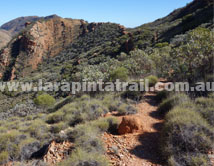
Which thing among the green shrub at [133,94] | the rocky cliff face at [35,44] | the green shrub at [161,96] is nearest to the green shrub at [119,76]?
the green shrub at [133,94]

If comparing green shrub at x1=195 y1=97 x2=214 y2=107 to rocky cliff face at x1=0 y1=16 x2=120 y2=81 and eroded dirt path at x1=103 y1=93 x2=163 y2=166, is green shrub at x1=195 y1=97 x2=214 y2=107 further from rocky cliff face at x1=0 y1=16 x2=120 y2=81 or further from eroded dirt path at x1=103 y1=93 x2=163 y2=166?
rocky cliff face at x1=0 y1=16 x2=120 y2=81

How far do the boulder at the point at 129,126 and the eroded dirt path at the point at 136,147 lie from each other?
6.4 inches

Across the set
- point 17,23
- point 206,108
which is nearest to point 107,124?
point 206,108

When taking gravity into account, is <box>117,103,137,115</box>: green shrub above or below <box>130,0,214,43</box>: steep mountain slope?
below

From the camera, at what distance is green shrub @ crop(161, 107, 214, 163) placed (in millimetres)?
3533

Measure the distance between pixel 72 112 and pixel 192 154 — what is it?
4788mm

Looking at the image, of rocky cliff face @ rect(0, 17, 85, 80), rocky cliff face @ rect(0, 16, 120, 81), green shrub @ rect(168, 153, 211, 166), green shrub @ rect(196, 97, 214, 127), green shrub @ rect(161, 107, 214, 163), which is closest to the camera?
green shrub @ rect(168, 153, 211, 166)

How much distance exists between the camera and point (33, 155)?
4.82m

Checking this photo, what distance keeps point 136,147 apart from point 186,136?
1.30m

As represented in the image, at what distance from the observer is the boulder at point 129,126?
491 cm

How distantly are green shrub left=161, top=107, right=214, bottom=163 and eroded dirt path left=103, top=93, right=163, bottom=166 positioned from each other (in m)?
0.42

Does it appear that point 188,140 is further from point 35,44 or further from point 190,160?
point 35,44

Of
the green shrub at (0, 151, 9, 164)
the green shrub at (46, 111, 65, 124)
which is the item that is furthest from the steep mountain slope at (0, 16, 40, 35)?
the green shrub at (0, 151, 9, 164)

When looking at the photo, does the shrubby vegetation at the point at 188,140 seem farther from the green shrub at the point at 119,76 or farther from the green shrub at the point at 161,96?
the green shrub at the point at 119,76
